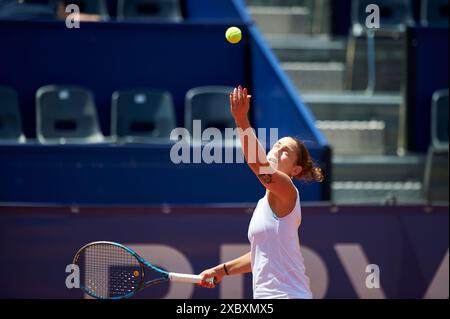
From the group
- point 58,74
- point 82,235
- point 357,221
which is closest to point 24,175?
point 82,235

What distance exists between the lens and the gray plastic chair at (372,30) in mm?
10242

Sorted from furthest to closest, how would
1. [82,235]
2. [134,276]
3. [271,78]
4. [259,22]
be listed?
1. [259,22]
2. [271,78]
3. [82,235]
4. [134,276]

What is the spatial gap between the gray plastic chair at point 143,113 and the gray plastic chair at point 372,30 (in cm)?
227

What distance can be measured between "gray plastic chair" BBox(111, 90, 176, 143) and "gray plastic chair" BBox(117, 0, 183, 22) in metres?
1.75

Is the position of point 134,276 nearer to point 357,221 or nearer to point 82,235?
point 82,235

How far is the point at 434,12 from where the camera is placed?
10.8m

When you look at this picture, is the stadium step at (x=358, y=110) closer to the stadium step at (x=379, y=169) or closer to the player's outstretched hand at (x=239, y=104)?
the stadium step at (x=379, y=169)

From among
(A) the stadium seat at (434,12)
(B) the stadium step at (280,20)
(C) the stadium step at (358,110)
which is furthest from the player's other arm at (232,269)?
(A) the stadium seat at (434,12)

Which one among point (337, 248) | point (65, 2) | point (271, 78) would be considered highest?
point (65, 2)

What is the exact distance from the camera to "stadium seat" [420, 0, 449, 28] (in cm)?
1080

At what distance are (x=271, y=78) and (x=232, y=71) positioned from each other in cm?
99

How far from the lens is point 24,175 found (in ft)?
24.6

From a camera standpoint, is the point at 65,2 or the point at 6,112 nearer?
the point at 6,112

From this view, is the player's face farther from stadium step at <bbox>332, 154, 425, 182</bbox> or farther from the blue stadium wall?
stadium step at <bbox>332, 154, 425, 182</bbox>
